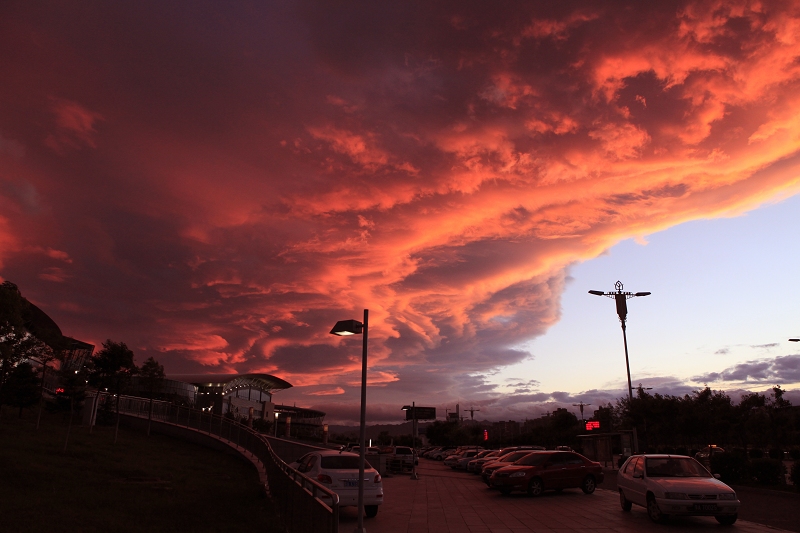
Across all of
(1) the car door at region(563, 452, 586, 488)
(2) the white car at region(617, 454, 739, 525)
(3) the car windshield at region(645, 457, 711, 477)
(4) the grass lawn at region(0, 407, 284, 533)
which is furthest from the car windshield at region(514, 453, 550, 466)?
(4) the grass lawn at region(0, 407, 284, 533)

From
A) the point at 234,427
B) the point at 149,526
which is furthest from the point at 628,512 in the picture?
the point at 234,427

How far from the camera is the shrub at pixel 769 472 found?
22516 mm

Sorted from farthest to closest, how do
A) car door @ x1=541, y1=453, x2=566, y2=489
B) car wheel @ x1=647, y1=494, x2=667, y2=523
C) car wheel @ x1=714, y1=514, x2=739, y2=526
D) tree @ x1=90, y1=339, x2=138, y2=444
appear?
tree @ x1=90, y1=339, x2=138, y2=444 < car door @ x1=541, y1=453, x2=566, y2=489 < car wheel @ x1=647, y1=494, x2=667, y2=523 < car wheel @ x1=714, y1=514, x2=739, y2=526

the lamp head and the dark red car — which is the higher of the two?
the lamp head

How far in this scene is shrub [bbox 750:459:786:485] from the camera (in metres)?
22.5

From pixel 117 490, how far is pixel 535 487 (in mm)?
14756

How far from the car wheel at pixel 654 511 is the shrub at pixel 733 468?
12537mm

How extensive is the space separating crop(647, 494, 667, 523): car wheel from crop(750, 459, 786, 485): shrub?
11876 mm

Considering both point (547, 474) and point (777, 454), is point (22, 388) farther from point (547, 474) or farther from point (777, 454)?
point (777, 454)

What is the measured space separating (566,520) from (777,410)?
38.3 meters

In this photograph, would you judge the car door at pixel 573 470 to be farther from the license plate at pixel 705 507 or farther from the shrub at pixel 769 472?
the license plate at pixel 705 507

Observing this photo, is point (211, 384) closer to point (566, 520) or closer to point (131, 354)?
point (131, 354)

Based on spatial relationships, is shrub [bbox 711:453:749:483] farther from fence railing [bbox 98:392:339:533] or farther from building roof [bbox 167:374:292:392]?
building roof [bbox 167:374:292:392]

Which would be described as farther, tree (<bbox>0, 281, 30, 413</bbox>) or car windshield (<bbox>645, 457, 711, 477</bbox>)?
tree (<bbox>0, 281, 30, 413</bbox>)
